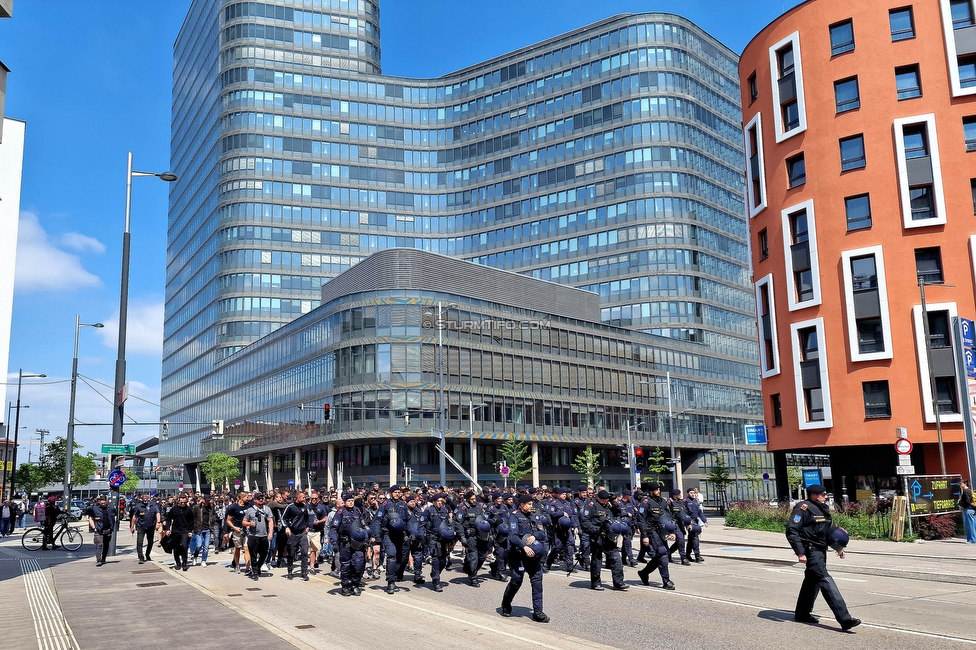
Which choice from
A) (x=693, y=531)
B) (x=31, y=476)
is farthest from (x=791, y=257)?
(x=31, y=476)

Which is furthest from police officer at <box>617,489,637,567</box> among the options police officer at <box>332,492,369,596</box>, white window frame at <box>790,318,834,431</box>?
white window frame at <box>790,318,834,431</box>

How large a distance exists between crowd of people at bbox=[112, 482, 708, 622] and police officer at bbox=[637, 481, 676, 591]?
0.10ft

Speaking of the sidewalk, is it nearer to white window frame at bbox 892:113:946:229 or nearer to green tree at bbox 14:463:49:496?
white window frame at bbox 892:113:946:229

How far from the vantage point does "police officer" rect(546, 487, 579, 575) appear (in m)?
16.7

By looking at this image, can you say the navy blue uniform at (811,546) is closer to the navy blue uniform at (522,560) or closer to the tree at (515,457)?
the navy blue uniform at (522,560)

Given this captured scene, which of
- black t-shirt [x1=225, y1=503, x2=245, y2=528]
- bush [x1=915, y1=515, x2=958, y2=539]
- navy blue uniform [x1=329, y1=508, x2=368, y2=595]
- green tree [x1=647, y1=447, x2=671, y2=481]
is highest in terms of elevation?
green tree [x1=647, y1=447, x2=671, y2=481]

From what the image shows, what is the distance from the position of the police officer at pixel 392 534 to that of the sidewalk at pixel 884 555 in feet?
34.0

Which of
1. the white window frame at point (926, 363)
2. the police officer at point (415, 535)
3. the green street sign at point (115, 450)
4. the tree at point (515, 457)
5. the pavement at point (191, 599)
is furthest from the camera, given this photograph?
the tree at point (515, 457)

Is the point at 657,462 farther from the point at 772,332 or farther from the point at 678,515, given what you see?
the point at 678,515

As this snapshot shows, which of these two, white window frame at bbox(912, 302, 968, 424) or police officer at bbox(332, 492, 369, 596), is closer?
police officer at bbox(332, 492, 369, 596)

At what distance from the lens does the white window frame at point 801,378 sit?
3659 centimetres

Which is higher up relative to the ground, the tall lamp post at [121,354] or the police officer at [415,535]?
the tall lamp post at [121,354]

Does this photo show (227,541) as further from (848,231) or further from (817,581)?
(848,231)

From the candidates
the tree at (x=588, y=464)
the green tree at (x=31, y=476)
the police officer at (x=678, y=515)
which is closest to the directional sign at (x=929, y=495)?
the police officer at (x=678, y=515)
